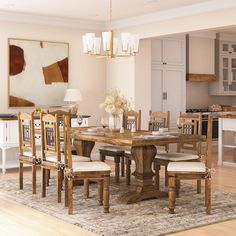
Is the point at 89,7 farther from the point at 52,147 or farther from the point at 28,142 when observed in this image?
the point at 52,147

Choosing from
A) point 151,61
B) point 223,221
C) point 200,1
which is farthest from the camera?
point 151,61

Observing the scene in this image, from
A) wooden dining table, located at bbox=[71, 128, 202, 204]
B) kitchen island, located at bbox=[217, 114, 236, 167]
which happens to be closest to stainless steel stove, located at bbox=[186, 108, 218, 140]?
kitchen island, located at bbox=[217, 114, 236, 167]

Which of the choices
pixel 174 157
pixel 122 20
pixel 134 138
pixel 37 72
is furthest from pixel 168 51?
pixel 134 138

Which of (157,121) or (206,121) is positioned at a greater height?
(157,121)

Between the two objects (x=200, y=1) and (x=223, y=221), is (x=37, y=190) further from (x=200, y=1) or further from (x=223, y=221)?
(x=200, y=1)

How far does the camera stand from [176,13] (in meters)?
7.59

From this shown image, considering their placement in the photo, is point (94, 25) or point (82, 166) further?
point (94, 25)

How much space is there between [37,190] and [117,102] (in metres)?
1.49

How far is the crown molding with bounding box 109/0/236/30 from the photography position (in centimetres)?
689

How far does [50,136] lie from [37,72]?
3.14 metres

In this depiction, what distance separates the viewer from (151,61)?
9312 mm

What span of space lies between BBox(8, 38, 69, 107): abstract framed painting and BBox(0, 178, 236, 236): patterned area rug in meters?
2.42

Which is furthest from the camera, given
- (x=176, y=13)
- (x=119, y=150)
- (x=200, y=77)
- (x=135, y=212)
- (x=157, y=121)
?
(x=200, y=77)

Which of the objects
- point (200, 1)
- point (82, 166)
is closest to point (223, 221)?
point (82, 166)
